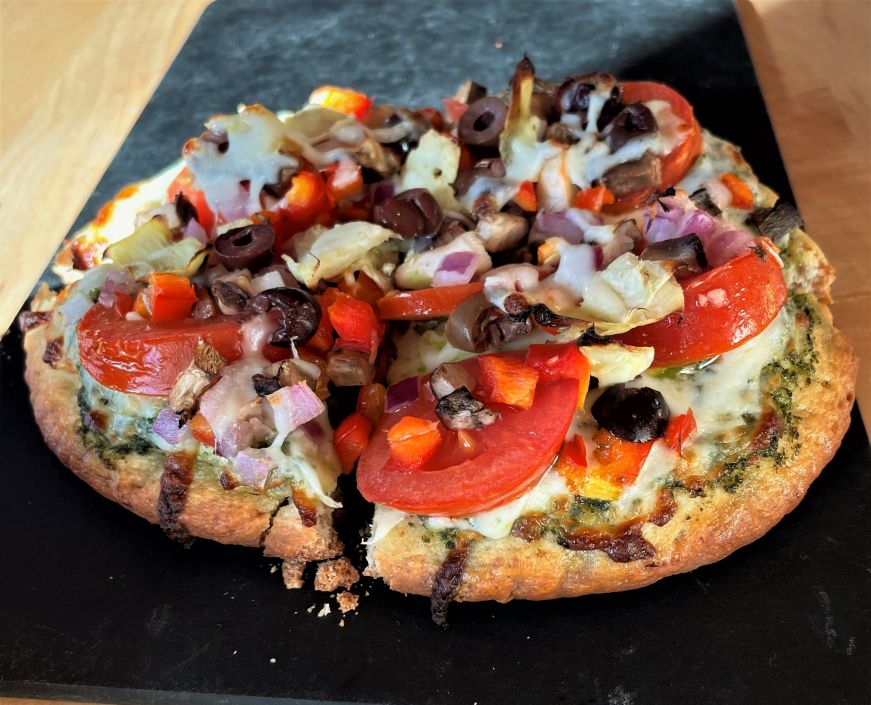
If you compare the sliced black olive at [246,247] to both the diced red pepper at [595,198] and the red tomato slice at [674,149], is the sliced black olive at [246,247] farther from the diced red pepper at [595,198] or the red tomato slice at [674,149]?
the red tomato slice at [674,149]

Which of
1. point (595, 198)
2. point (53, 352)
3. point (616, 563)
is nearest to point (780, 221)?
point (595, 198)

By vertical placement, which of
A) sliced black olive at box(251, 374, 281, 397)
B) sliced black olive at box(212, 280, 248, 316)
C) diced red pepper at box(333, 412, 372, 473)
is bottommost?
diced red pepper at box(333, 412, 372, 473)

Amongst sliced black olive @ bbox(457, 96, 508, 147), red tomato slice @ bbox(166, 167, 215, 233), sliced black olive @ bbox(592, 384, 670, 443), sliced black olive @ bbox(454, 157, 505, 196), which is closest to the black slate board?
sliced black olive @ bbox(592, 384, 670, 443)

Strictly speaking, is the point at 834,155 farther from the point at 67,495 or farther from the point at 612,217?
the point at 67,495

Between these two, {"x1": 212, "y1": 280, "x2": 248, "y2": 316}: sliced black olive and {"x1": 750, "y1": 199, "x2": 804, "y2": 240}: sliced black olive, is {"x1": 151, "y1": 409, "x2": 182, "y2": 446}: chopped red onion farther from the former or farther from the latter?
{"x1": 750, "y1": 199, "x2": 804, "y2": 240}: sliced black olive

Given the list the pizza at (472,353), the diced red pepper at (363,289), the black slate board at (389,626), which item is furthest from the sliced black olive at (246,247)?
the black slate board at (389,626)

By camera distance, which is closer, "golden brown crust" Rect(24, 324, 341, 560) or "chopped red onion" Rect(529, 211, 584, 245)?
"golden brown crust" Rect(24, 324, 341, 560)
